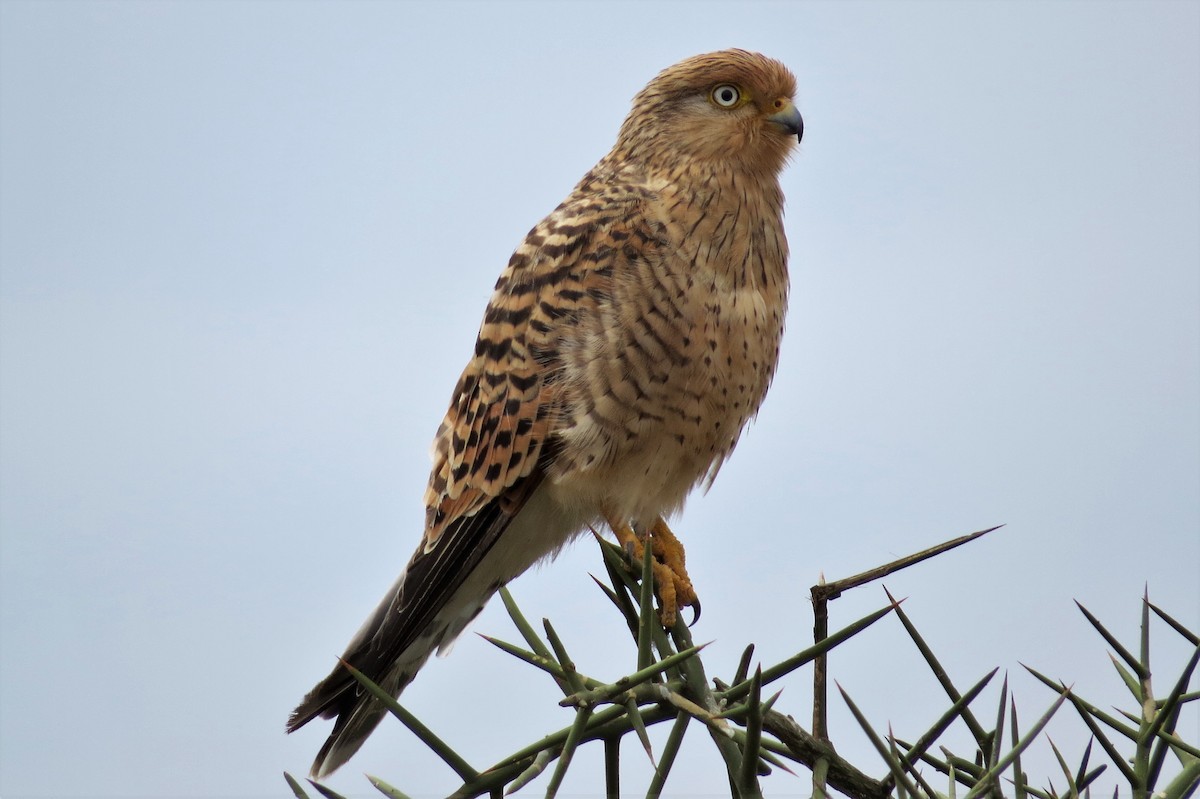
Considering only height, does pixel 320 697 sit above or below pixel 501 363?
below

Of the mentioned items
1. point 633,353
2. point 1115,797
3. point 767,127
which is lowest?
point 1115,797

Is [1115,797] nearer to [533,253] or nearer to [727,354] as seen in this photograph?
[727,354]

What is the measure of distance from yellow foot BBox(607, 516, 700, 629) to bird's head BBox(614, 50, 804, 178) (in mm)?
1034

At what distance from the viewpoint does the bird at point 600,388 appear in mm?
3051

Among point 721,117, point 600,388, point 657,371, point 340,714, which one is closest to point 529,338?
point 600,388

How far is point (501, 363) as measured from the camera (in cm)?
329

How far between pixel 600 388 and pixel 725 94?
1125 mm

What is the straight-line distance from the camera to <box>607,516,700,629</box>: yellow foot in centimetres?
279

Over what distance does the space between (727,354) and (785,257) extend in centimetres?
47

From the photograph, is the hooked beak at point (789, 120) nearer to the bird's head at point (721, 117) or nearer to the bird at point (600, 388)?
the bird's head at point (721, 117)

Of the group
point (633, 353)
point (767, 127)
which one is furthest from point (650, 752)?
point (767, 127)

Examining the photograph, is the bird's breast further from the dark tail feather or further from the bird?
the dark tail feather

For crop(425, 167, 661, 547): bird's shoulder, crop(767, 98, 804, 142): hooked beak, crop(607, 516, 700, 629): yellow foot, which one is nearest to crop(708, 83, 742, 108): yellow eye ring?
crop(767, 98, 804, 142): hooked beak

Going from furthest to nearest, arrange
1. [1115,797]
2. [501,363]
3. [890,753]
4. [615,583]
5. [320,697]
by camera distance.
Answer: [501,363], [320,697], [615,583], [1115,797], [890,753]
